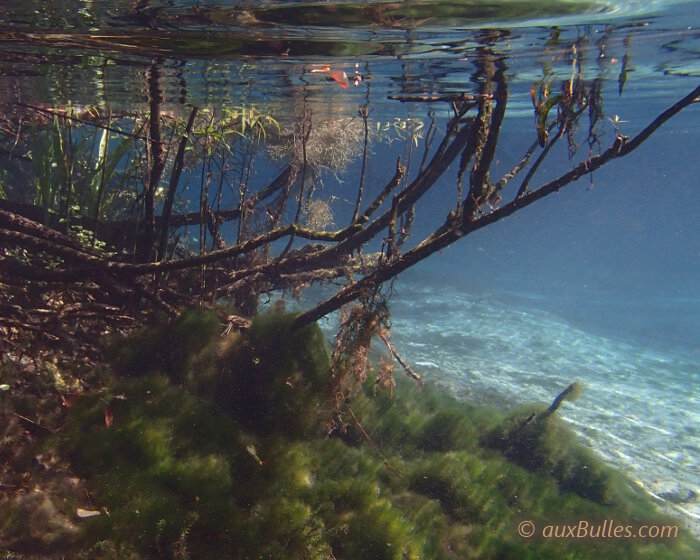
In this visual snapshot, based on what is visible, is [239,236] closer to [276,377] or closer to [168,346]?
[168,346]

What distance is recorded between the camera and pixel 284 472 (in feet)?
13.1

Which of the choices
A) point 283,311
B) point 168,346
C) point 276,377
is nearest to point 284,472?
point 276,377

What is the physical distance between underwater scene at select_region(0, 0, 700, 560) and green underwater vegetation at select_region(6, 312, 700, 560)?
0.08 ft

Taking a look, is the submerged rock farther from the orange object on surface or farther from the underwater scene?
the orange object on surface

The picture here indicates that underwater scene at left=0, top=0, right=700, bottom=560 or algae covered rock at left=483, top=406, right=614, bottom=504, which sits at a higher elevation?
underwater scene at left=0, top=0, right=700, bottom=560

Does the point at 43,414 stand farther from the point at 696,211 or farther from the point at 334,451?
the point at 696,211

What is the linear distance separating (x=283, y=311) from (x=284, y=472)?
3.20 metres

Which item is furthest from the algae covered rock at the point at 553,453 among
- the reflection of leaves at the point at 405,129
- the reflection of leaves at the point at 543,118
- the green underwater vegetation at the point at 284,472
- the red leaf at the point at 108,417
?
the red leaf at the point at 108,417

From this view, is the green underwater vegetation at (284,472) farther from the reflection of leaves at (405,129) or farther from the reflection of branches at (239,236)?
the reflection of leaves at (405,129)

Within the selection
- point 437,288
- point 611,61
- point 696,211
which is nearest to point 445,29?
point 611,61

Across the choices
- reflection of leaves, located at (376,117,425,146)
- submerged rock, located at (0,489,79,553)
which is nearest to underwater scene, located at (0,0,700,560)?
submerged rock, located at (0,489,79,553)

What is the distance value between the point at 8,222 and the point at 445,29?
7.91 m

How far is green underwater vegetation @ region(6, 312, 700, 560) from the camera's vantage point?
10.8 feet

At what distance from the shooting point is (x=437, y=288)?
95.6 feet
